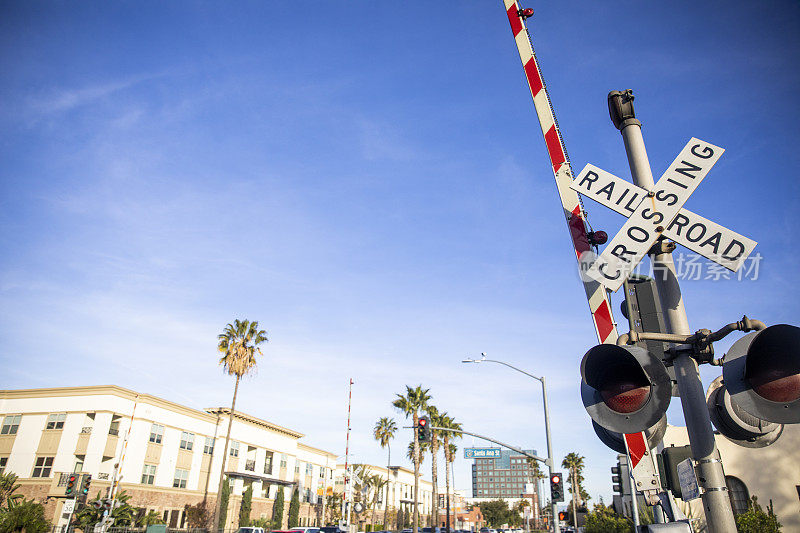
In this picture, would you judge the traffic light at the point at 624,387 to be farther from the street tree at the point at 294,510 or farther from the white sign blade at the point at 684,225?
the street tree at the point at 294,510

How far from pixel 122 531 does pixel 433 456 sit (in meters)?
32.9

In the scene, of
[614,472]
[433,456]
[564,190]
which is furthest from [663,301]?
[433,456]

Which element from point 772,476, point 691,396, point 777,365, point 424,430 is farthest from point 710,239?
point 772,476

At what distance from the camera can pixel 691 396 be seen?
312cm

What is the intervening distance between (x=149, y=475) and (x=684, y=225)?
44078 millimetres

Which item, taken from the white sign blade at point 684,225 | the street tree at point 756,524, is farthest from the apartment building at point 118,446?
the white sign blade at point 684,225

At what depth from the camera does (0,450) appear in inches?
1483

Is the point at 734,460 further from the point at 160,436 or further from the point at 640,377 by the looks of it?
the point at 160,436

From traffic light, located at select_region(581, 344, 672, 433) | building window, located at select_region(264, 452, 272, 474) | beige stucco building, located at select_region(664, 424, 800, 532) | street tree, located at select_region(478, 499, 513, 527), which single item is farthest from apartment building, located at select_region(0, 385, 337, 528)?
street tree, located at select_region(478, 499, 513, 527)

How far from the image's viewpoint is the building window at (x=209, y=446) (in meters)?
44.9

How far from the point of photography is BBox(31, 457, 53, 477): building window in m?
35.6

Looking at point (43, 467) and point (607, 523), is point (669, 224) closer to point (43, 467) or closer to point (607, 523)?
point (607, 523)

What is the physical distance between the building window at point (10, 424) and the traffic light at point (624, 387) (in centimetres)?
4776

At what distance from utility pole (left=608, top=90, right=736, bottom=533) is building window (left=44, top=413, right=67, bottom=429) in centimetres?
4430
